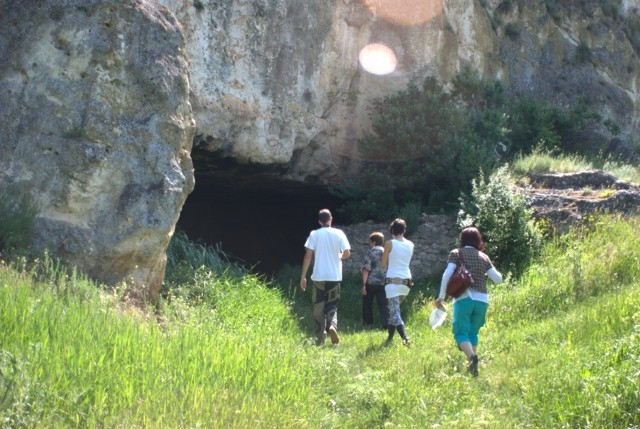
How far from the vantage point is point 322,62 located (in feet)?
51.8

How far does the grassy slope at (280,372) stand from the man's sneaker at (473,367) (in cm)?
8

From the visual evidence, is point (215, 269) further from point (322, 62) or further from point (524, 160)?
point (524, 160)

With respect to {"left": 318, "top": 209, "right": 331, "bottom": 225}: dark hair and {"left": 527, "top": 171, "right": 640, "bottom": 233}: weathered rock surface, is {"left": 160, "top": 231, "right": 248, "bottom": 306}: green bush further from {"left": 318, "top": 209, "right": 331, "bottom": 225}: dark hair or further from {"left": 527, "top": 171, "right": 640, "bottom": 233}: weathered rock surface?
{"left": 527, "top": 171, "right": 640, "bottom": 233}: weathered rock surface

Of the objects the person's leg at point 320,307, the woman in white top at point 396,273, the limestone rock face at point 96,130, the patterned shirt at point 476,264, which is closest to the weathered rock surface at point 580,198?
the woman in white top at point 396,273

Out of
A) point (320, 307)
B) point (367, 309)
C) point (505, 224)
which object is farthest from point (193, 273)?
point (505, 224)

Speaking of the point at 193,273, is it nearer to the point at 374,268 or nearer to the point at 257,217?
the point at 374,268

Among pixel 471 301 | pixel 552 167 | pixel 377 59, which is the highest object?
pixel 377 59

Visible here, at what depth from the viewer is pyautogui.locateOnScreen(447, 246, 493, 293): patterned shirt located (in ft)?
26.2

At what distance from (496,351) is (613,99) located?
17025mm

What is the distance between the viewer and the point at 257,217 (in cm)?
2008

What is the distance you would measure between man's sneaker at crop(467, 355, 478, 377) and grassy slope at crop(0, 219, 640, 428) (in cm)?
8

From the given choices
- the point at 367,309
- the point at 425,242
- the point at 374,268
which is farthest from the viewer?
the point at 425,242

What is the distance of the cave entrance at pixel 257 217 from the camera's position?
17906mm

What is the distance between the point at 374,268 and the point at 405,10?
8119 millimetres
